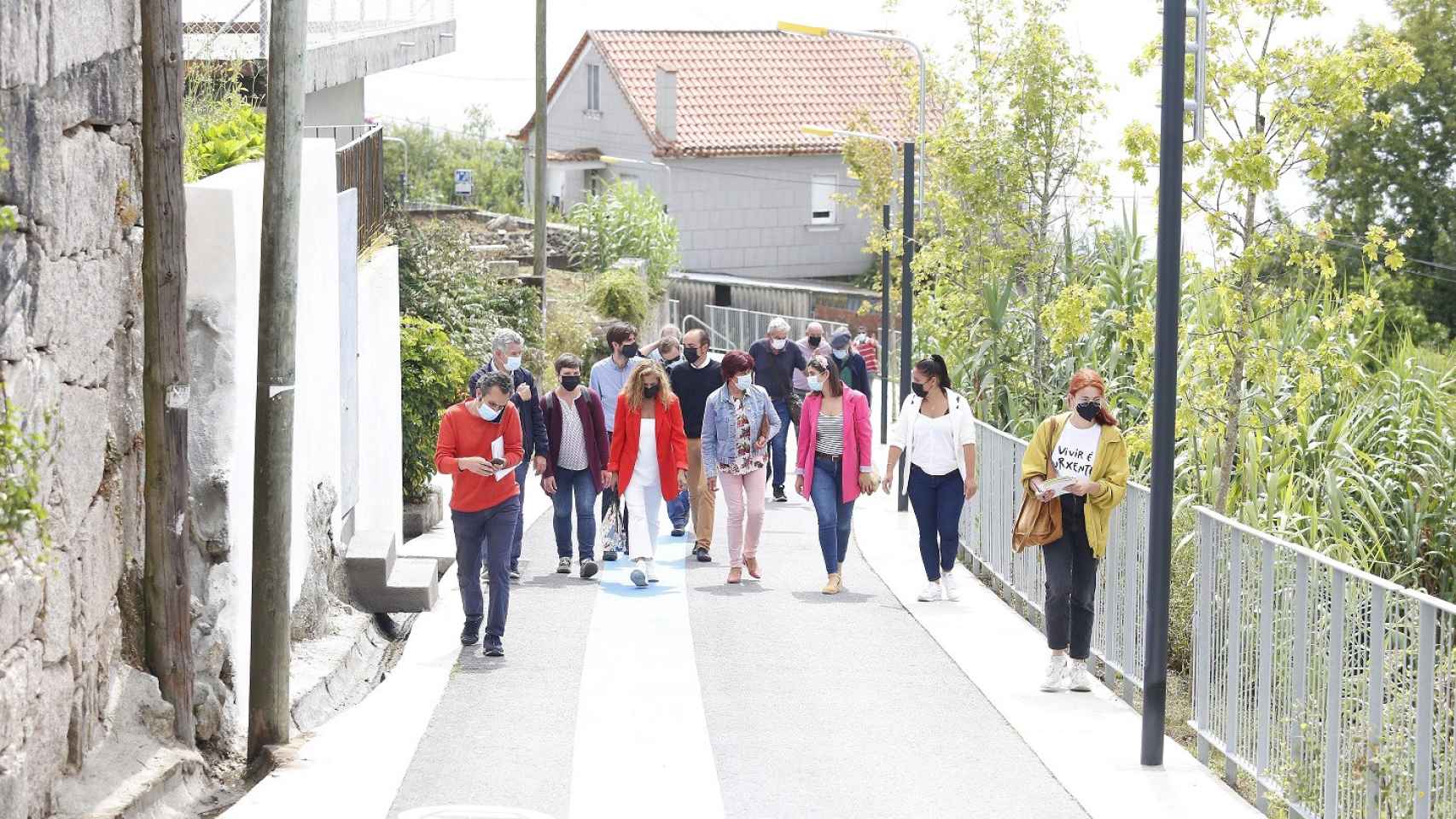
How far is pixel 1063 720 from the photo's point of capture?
8.97 meters

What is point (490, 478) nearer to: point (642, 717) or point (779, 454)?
point (642, 717)

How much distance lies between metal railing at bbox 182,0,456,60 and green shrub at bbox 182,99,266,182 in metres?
0.75

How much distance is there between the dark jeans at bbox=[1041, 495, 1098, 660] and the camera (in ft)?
30.7

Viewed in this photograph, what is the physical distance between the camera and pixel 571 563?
44.8ft

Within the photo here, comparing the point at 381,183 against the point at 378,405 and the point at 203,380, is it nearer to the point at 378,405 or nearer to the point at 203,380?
the point at 378,405

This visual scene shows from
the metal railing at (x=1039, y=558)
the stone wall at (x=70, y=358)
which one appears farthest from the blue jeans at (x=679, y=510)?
the stone wall at (x=70, y=358)

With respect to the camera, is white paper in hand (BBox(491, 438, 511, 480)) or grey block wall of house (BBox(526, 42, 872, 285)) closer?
white paper in hand (BBox(491, 438, 511, 480))

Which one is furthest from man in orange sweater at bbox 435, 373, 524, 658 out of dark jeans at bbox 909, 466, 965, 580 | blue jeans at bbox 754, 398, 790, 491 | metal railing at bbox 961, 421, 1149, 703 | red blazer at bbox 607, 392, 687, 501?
Result: blue jeans at bbox 754, 398, 790, 491

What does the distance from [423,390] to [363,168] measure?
83.2 inches

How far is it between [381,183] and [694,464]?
5458mm

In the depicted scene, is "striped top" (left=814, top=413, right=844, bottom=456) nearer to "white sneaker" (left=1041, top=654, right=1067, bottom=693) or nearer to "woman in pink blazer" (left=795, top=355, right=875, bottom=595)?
"woman in pink blazer" (left=795, top=355, right=875, bottom=595)

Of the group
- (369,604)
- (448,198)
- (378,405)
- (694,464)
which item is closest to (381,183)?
(378,405)

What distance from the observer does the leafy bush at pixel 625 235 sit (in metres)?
37.5

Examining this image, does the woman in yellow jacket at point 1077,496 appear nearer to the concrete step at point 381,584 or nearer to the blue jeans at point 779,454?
the concrete step at point 381,584
